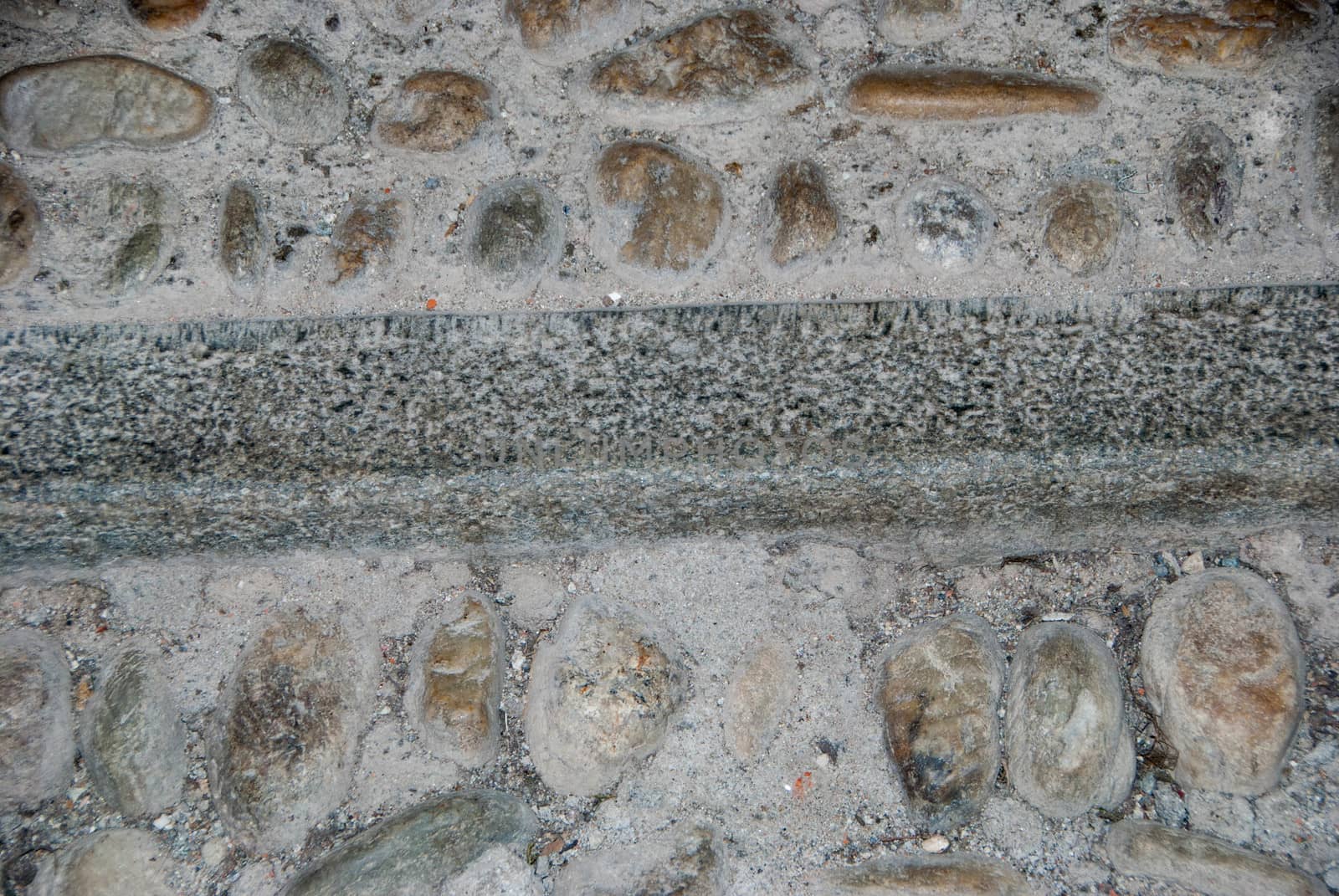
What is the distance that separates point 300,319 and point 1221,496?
1.08 metres

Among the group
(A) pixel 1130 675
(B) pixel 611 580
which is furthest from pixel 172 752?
(A) pixel 1130 675

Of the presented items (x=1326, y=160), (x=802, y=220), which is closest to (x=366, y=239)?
(x=802, y=220)

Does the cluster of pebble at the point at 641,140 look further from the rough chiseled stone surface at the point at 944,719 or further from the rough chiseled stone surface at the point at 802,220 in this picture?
the rough chiseled stone surface at the point at 944,719

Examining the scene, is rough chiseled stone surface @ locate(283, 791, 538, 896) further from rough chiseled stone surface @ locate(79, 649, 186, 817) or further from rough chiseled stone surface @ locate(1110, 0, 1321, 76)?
rough chiseled stone surface @ locate(1110, 0, 1321, 76)

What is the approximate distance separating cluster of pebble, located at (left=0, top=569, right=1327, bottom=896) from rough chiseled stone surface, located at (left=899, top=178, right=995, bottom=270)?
441mm

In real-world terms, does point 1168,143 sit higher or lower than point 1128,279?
higher

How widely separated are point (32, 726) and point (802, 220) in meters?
1.02

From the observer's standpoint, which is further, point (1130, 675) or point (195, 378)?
point (1130, 675)

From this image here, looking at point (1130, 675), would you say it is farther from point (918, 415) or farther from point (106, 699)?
point (106, 699)

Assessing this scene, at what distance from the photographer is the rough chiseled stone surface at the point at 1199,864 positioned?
0.96m

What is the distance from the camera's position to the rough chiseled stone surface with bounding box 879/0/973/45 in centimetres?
102

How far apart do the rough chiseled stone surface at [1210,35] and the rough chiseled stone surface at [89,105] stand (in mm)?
1039

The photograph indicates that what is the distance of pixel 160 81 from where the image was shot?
39.3 inches

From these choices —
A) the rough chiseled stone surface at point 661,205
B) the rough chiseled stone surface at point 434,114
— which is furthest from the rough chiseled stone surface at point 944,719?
the rough chiseled stone surface at point 434,114
